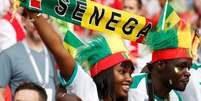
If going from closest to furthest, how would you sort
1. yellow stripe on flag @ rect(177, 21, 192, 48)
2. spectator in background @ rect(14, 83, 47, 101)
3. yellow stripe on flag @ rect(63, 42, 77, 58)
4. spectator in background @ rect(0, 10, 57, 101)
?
spectator in background @ rect(14, 83, 47, 101), yellow stripe on flag @ rect(63, 42, 77, 58), spectator in background @ rect(0, 10, 57, 101), yellow stripe on flag @ rect(177, 21, 192, 48)

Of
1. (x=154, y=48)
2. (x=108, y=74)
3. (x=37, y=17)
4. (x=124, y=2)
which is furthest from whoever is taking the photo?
(x=124, y=2)

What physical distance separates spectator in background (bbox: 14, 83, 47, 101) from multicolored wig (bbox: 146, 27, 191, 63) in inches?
64.8

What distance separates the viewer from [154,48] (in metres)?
6.04

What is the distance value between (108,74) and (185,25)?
140 centimetres

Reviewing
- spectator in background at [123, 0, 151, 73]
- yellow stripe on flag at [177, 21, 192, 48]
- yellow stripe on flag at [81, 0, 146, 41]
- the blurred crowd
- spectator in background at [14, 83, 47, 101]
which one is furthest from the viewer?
spectator in background at [123, 0, 151, 73]

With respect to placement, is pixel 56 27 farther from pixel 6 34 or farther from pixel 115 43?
pixel 115 43

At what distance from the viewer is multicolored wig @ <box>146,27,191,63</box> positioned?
5977 millimetres

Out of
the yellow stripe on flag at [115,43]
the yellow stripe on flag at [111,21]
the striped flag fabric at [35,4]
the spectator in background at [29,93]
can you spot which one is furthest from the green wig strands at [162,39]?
the spectator in background at [29,93]

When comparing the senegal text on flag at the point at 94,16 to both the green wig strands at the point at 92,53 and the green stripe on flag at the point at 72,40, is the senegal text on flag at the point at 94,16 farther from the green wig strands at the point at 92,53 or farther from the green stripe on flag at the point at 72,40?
the green wig strands at the point at 92,53

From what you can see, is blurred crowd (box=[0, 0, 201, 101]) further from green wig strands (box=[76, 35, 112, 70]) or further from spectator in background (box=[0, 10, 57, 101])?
green wig strands (box=[76, 35, 112, 70])

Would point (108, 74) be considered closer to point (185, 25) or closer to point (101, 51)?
point (101, 51)

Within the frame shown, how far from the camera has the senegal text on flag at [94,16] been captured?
16.7 feet

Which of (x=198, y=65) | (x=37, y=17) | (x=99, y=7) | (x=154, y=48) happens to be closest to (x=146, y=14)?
(x=198, y=65)

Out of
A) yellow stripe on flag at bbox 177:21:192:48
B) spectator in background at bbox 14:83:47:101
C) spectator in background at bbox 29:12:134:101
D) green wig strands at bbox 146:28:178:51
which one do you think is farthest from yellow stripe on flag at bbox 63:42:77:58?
yellow stripe on flag at bbox 177:21:192:48
